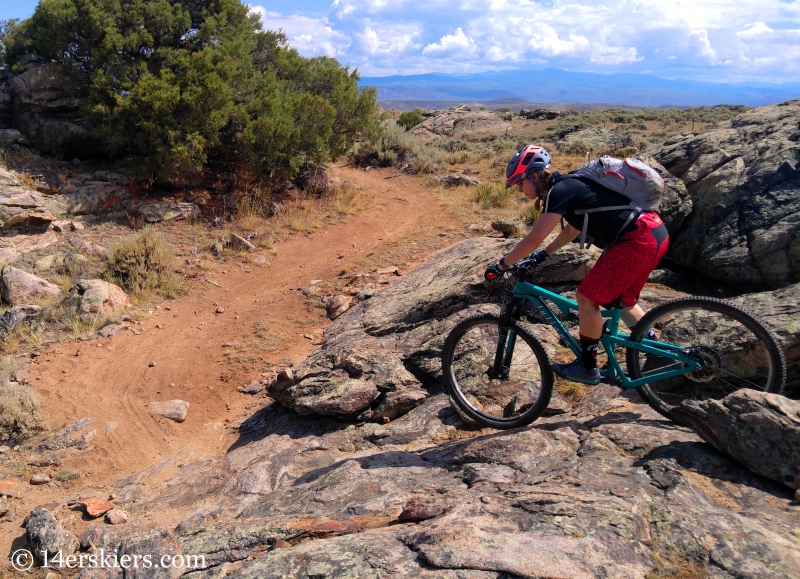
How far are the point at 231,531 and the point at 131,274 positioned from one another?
660cm

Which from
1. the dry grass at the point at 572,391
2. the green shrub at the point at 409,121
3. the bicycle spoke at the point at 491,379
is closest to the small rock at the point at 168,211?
the bicycle spoke at the point at 491,379

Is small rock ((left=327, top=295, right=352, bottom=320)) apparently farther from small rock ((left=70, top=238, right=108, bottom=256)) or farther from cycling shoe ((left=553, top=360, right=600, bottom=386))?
cycling shoe ((left=553, top=360, right=600, bottom=386))

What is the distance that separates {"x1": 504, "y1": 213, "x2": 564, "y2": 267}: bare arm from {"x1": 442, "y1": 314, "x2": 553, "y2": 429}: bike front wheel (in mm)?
594

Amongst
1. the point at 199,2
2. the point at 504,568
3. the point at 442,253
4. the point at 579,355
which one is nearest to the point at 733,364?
the point at 579,355

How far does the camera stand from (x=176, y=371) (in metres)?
6.74

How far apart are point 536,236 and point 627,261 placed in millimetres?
A: 610

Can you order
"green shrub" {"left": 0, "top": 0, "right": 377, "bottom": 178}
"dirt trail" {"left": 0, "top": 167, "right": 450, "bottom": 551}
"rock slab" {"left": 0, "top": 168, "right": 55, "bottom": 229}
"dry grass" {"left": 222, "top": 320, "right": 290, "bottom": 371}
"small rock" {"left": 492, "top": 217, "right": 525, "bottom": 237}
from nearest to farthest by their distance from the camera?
1. "dirt trail" {"left": 0, "top": 167, "right": 450, "bottom": 551}
2. "dry grass" {"left": 222, "top": 320, "right": 290, "bottom": 371}
3. "small rock" {"left": 492, "top": 217, "right": 525, "bottom": 237}
4. "rock slab" {"left": 0, "top": 168, "right": 55, "bottom": 229}
5. "green shrub" {"left": 0, "top": 0, "right": 377, "bottom": 178}

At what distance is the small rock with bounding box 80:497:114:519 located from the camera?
4.18 metres

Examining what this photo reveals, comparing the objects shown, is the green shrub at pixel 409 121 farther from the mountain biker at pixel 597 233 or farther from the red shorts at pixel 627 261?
the red shorts at pixel 627 261

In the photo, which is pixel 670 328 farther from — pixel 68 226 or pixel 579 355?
pixel 68 226

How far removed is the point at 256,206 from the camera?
39.2 feet

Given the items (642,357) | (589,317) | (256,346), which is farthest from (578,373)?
(256,346)

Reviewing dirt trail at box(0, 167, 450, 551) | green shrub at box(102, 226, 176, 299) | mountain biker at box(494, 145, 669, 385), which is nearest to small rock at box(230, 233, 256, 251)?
dirt trail at box(0, 167, 450, 551)

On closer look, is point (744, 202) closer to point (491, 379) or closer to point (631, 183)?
point (631, 183)
